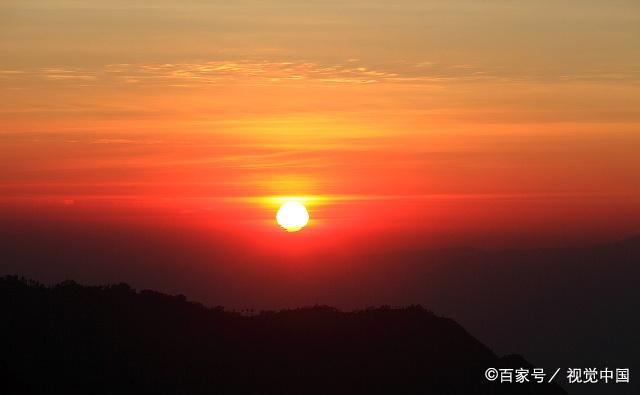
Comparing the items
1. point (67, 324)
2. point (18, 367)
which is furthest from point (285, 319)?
point (18, 367)

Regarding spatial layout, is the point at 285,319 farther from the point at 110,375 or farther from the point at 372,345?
the point at 110,375

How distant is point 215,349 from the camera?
108 ft

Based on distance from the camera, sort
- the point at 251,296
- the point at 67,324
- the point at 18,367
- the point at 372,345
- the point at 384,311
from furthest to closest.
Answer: the point at 251,296, the point at 384,311, the point at 372,345, the point at 67,324, the point at 18,367

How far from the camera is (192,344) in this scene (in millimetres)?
32781

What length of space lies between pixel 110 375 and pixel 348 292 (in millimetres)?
163027

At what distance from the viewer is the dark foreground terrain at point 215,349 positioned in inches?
1157

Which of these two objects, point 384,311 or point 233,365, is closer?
point 233,365

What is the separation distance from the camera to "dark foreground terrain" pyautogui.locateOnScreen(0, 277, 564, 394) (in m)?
29.4

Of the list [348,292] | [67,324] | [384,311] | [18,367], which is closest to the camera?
[18,367]

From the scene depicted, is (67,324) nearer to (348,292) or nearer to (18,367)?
(18,367)

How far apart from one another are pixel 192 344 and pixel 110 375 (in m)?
3.93

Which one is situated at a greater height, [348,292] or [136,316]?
[348,292]

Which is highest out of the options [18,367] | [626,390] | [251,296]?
[251,296]

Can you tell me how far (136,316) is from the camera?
33.7m
